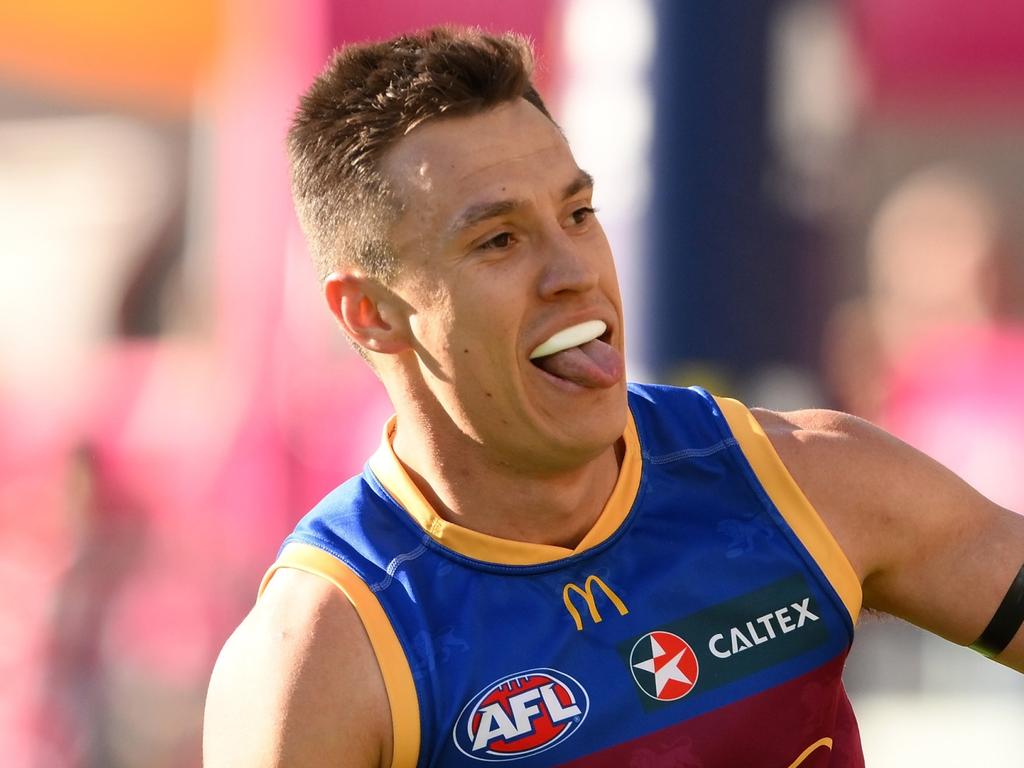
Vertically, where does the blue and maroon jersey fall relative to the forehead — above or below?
below

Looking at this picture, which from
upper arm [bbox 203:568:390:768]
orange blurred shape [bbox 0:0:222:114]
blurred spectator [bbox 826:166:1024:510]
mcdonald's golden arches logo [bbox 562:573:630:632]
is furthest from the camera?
orange blurred shape [bbox 0:0:222:114]

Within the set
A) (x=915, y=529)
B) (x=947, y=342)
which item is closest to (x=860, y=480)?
(x=915, y=529)

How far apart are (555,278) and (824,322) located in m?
2.13

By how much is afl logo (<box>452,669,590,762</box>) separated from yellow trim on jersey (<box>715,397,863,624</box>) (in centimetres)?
48

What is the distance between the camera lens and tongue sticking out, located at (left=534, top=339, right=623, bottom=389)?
2408 millimetres

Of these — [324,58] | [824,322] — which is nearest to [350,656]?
[824,322]

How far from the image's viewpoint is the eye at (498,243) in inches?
95.9

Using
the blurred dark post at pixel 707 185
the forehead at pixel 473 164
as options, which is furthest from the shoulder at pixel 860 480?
the blurred dark post at pixel 707 185

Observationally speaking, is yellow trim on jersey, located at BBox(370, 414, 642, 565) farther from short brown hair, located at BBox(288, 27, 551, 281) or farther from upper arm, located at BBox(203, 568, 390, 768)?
short brown hair, located at BBox(288, 27, 551, 281)

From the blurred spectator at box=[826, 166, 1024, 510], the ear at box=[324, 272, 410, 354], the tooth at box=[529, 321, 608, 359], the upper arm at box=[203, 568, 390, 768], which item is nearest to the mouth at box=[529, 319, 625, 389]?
the tooth at box=[529, 321, 608, 359]

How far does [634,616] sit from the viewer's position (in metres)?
2.48

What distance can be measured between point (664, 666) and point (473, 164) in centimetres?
89

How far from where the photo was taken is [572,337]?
2.41 m

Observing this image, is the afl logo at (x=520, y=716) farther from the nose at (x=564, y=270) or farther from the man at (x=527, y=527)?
the nose at (x=564, y=270)
